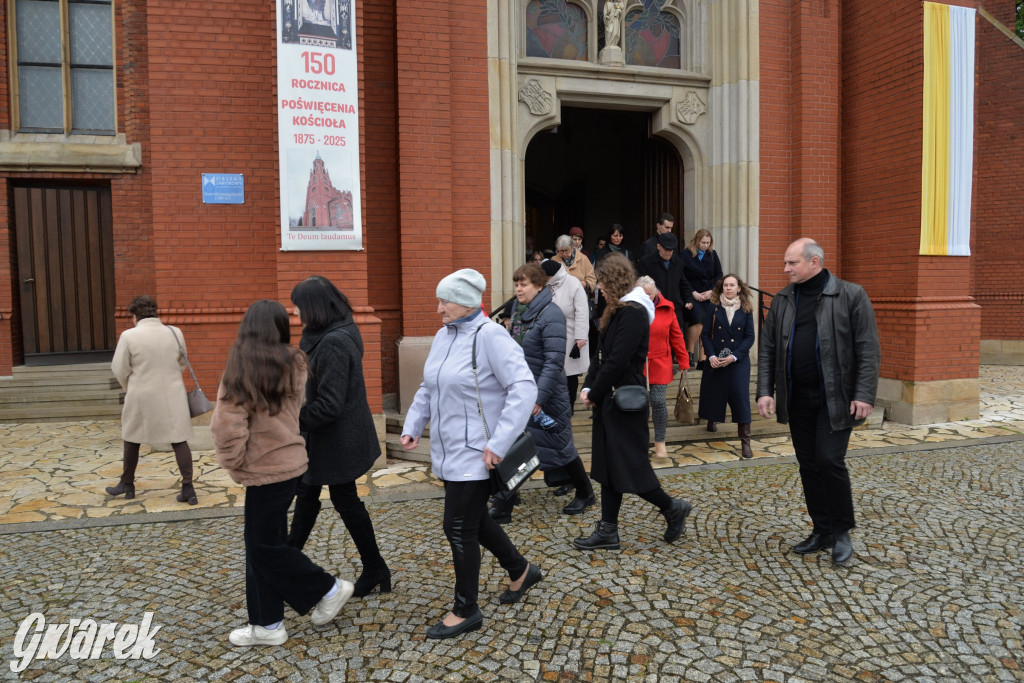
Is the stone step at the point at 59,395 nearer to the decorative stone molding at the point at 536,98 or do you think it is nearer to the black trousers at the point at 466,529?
the decorative stone molding at the point at 536,98

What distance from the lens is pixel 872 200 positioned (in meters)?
9.01

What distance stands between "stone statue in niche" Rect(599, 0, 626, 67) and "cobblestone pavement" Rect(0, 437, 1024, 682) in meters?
5.82

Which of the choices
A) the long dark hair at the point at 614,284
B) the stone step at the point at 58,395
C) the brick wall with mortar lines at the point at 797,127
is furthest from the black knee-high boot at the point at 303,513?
Answer: the brick wall with mortar lines at the point at 797,127

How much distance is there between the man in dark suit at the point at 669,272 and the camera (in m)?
8.14

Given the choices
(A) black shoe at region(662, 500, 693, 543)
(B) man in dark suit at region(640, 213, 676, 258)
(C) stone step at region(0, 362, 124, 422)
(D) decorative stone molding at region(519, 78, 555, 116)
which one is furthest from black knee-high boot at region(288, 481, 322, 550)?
(C) stone step at region(0, 362, 124, 422)

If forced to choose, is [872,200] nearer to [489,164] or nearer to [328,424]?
[489,164]

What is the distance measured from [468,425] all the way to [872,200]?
304 inches

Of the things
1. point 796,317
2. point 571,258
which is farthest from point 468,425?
point 571,258

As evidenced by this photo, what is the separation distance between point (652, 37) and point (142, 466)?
7.76 metres

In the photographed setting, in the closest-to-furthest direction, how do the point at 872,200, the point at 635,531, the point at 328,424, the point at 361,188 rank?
1. the point at 328,424
2. the point at 635,531
3. the point at 361,188
4. the point at 872,200

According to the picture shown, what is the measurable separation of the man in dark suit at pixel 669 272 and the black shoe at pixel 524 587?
5.01 meters

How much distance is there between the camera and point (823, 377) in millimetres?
4113

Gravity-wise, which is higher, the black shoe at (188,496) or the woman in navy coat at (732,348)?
the woman in navy coat at (732,348)

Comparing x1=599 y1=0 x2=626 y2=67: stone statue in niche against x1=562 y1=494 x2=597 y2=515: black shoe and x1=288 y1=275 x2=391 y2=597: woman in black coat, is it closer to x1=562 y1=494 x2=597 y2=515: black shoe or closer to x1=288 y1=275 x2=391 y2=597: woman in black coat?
x1=562 y1=494 x2=597 y2=515: black shoe
